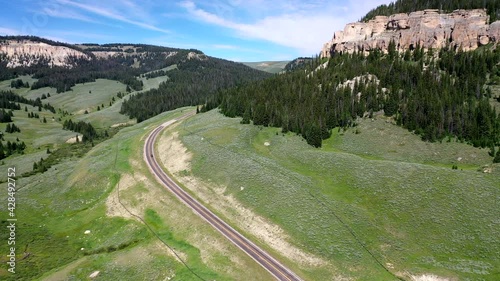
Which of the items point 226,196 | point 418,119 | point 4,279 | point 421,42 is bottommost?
point 4,279

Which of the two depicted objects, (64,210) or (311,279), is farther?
(64,210)

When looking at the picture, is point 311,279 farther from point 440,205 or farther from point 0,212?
point 0,212

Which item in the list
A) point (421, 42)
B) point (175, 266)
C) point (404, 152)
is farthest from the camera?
point (421, 42)

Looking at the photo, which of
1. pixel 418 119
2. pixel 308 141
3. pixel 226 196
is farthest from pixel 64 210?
pixel 418 119

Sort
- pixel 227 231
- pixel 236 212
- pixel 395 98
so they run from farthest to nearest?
pixel 395 98 → pixel 236 212 → pixel 227 231

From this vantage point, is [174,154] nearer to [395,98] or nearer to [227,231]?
[227,231]

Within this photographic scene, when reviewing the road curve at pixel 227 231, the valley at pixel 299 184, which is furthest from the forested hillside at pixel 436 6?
the road curve at pixel 227 231

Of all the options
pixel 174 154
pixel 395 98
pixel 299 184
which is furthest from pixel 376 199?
pixel 395 98
